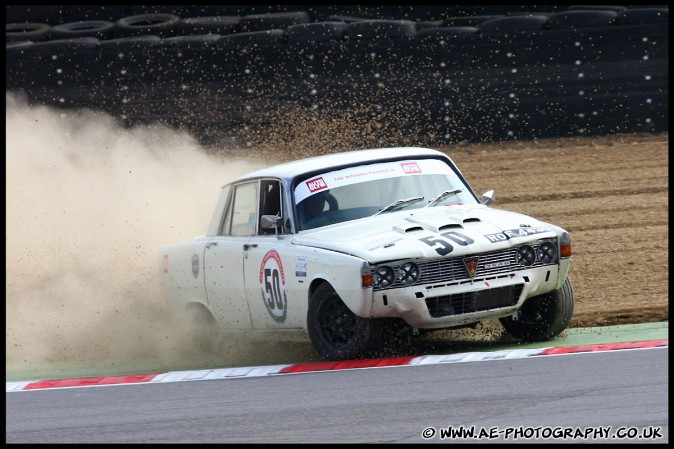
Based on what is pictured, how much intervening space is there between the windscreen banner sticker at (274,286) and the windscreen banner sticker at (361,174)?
450mm

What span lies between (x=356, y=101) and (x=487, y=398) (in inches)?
366

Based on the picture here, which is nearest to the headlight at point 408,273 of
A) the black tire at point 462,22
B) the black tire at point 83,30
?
the black tire at point 462,22

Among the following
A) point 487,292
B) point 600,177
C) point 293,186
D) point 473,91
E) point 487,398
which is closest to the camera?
point 487,398

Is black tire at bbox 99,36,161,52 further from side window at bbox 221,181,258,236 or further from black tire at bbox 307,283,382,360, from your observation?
black tire at bbox 307,283,382,360

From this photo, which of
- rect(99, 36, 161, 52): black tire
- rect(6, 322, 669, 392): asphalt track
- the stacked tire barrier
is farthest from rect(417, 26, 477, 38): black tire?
rect(6, 322, 669, 392): asphalt track

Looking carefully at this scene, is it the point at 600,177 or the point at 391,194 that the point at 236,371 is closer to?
the point at 391,194

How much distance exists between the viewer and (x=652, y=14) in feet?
48.7

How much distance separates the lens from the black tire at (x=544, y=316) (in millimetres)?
7590

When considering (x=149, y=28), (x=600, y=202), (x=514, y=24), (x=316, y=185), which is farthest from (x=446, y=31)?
(x=316, y=185)

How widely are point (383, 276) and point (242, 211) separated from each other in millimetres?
1907

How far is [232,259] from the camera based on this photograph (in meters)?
8.27

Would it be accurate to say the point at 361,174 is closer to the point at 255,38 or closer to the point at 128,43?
the point at 255,38

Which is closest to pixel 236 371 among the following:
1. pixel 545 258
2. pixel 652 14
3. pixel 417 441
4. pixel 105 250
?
pixel 545 258

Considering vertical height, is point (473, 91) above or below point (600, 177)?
above
